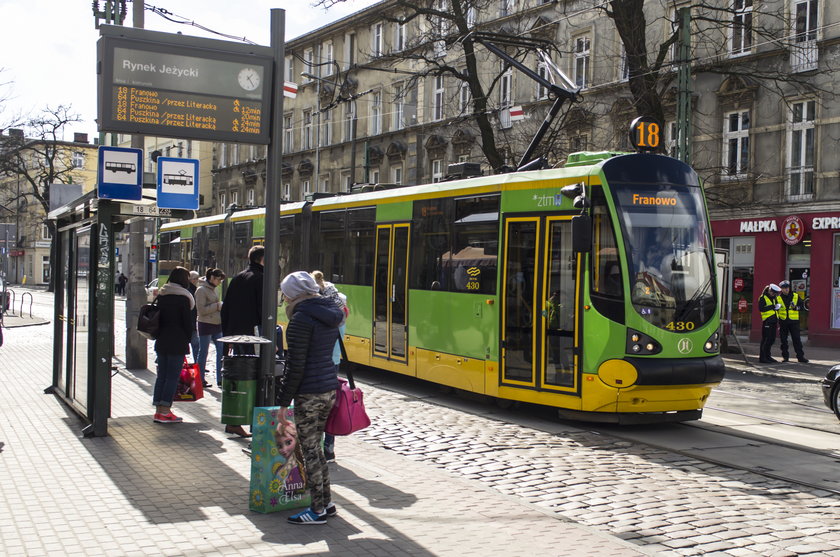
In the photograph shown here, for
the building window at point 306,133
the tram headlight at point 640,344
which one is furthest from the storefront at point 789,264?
the building window at point 306,133

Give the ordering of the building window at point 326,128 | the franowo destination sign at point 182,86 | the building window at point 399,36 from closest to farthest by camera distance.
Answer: the franowo destination sign at point 182,86, the building window at point 399,36, the building window at point 326,128

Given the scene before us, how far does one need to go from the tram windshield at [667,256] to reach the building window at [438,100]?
2982 cm

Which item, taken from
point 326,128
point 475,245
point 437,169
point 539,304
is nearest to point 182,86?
point 539,304

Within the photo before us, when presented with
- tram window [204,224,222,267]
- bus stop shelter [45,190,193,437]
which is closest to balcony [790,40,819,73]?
tram window [204,224,222,267]

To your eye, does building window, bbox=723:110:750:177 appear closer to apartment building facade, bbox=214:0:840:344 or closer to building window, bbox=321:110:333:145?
apartment building facade, bbox=214:0:840:344

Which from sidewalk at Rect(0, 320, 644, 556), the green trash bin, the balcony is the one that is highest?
the balcony

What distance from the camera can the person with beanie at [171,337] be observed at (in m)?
9.99

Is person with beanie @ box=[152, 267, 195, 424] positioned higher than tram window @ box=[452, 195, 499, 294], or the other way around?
tram window @ box=[452, 195, 499, 294]

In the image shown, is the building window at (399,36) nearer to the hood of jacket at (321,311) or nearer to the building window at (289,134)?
the building window at (289,134)

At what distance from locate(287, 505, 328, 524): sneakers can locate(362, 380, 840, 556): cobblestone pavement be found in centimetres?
184

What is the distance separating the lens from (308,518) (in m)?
6.25

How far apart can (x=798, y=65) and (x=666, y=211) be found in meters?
18.1

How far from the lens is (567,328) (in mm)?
10484

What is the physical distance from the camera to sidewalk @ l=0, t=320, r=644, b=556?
5738 millimetres
